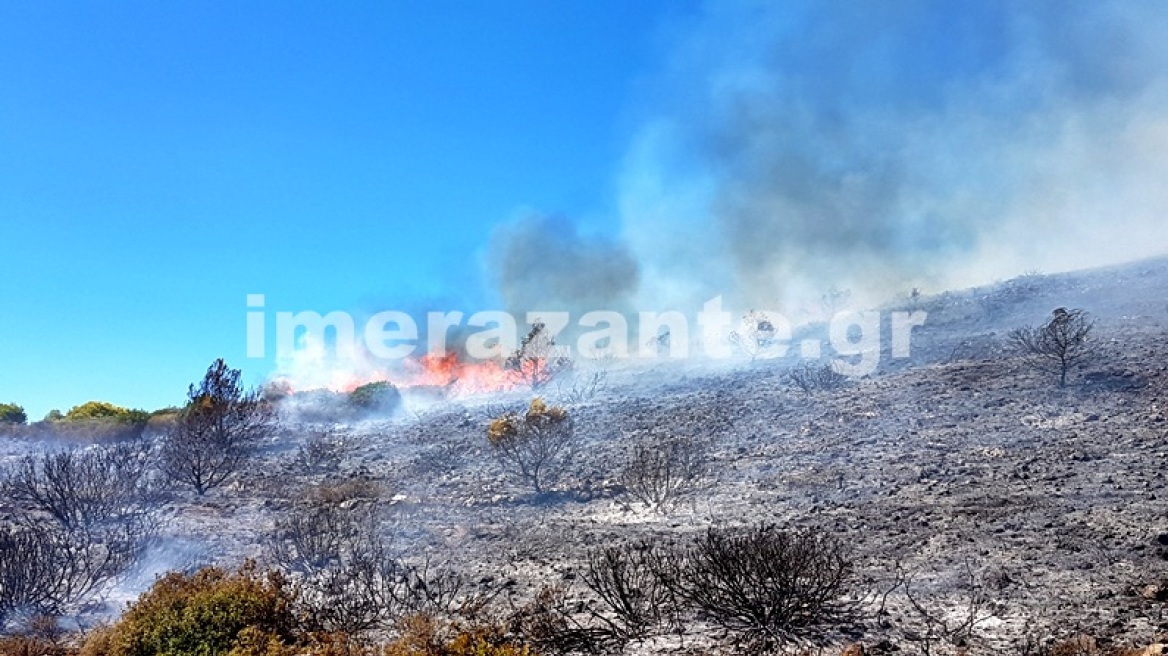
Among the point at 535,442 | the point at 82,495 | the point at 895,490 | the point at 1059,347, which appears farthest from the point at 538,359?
the point at 895,490

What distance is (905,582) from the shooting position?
295 inches

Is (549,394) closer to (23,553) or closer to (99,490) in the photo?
(99,490)

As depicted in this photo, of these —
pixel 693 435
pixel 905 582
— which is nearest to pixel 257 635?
pixel 905 582

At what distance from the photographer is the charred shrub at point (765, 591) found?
6.55m

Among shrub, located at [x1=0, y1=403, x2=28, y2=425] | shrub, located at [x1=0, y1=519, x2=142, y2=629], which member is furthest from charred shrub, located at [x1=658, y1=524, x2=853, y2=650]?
shrub, located at [x1=0, y1=403, x2=28, y2=425]

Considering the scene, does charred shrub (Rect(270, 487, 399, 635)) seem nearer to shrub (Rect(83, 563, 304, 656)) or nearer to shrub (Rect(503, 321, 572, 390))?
shrub (Rect(83, 563, 304, 656))

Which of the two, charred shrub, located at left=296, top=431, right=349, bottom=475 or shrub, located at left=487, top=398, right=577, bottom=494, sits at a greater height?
shrub, located at left=487, top=398, right=577, bottom=494

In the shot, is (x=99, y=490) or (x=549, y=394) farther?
(x=549, y=394)

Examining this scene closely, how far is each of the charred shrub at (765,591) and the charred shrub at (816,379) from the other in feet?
48.2

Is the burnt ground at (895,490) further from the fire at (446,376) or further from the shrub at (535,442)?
the fire at (446,376)

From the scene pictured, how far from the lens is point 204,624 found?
647 cm

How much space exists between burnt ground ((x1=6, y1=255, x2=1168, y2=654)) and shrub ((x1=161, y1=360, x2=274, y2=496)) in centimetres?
78

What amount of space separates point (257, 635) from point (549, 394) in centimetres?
2316

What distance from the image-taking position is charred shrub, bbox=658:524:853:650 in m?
6.55
